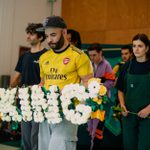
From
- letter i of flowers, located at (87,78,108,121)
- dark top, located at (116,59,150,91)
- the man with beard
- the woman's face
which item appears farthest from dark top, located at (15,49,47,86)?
letter i of flowers, located at (87,78,108,121)

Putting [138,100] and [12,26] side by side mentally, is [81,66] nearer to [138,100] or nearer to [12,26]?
[138,100]

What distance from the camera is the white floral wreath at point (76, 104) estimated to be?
175 centimetres

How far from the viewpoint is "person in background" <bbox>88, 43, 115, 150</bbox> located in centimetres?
321

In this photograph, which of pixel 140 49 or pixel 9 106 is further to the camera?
pixel 140 49

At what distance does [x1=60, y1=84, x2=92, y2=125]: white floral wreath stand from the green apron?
761 millimetres

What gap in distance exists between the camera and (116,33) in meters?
5.41

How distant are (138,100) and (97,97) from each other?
76 centimetres

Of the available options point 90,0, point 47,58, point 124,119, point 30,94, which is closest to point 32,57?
point 47,58

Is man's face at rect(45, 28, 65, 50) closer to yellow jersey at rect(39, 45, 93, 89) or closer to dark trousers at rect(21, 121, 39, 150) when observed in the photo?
yellow jersey at rect(39, 45, 93, 89)

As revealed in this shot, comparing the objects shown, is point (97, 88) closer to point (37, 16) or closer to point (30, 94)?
point (30, 94)

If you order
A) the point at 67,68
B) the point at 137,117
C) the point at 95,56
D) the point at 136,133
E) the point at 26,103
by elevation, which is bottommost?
the point at 136,133

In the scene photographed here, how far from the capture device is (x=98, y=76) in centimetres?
331

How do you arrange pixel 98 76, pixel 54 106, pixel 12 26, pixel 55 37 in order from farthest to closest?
1. pixel 12 26
2. pixel 98 76
3. pixel 55 37
4. pixel 54 106

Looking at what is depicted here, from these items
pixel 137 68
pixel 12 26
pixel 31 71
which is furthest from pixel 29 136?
pixel 12 26
